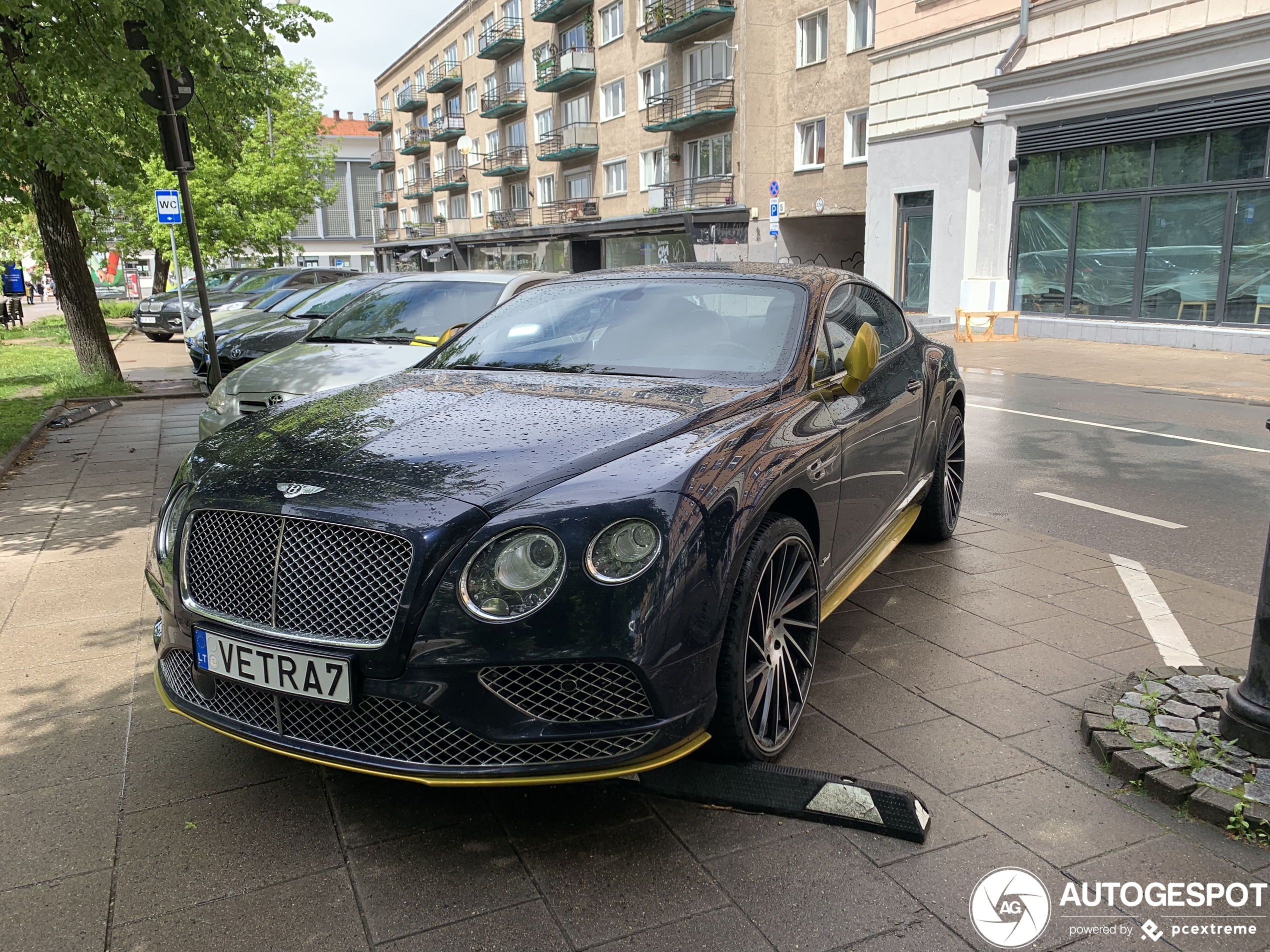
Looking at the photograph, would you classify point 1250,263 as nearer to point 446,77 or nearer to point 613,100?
point 613,100

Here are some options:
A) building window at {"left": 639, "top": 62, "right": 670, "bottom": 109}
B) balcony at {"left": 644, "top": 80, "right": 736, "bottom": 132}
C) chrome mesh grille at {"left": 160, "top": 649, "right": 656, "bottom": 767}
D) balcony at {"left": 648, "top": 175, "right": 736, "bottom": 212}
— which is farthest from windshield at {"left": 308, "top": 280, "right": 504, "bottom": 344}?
building window at {"left": 639, "top": 62, "right": 670, "bottom": 109}

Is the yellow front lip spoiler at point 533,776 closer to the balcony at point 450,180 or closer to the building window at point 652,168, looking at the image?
the building window at point 652,168

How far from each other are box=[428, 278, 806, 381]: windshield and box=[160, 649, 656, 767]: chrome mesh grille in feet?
5.26

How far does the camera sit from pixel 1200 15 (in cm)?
1650

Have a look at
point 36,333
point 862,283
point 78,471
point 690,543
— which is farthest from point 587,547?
point 36,333

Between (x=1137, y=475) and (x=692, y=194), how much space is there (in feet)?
96.2

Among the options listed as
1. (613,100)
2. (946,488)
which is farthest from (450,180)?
(946,488)

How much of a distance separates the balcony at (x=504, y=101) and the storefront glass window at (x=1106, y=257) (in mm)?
34965

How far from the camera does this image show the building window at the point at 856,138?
28.7 meters

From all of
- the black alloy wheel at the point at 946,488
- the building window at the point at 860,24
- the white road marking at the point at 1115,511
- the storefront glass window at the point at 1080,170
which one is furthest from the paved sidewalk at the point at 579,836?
the building window at the point at 860,24

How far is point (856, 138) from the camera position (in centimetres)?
2908

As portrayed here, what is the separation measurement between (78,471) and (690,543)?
7315mm

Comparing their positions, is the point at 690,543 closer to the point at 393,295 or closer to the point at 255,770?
the point at 255,770

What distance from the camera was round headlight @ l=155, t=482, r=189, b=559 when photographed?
9.75ft
